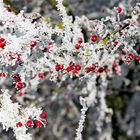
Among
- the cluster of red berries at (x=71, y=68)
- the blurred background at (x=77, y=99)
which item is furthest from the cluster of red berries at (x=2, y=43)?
the blurred background at (x=77, y=99)

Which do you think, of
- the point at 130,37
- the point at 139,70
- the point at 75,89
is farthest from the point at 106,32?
the point at 139,70

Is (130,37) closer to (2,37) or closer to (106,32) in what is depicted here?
(106,32)

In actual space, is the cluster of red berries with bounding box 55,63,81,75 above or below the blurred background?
below

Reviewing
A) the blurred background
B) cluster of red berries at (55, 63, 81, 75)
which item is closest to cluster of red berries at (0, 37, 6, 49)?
cluster of red berries at (55, 63, 81, 75)

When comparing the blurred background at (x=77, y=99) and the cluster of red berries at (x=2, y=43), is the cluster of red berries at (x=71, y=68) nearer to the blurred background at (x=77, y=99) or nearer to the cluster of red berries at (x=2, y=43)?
the cluster of red berries at (x=2, y=43)


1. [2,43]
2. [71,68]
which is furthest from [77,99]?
[2,43]

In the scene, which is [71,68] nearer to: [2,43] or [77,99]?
[2,43]

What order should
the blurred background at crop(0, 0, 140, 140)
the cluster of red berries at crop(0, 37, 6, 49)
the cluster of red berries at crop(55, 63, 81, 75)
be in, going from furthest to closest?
the blurred background at crop(0, 0, 140, 140), the cluster of red berries at crop(55, 63, 81, 75), the cluster of red berries at crop(0, 37, 6, 49)

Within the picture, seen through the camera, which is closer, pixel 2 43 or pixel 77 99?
pixel 2 43

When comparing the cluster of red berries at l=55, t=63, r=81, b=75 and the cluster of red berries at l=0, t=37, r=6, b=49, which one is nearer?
the cluster of red berries at l=0, t=37, r=6, b=49

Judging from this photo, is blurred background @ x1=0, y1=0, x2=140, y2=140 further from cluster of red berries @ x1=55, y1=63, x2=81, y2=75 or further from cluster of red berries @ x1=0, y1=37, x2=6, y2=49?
cluster of red berries @ x1=0, y1=37, x2=6, y2=49
